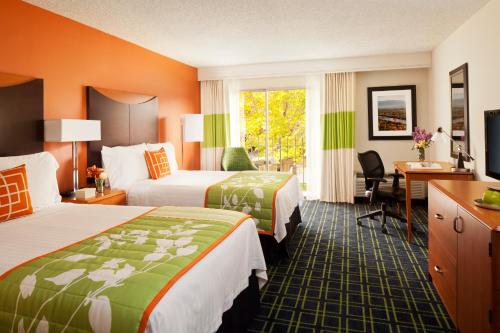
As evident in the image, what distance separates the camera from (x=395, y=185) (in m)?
4.84

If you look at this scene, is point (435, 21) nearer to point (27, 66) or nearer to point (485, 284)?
point (485, 284)

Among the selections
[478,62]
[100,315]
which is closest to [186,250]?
[100,315]

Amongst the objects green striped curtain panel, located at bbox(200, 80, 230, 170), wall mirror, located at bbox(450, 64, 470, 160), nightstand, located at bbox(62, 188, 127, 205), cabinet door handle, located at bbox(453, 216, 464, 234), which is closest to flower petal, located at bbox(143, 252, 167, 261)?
cabinet door handle, located at bbox(453, 216, 464, 234)

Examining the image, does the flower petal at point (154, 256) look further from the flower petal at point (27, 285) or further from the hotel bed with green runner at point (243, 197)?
the hotel bed with green runner at point (243, 197)

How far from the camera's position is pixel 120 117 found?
4699 mm

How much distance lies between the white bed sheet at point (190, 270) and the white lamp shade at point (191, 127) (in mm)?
3047

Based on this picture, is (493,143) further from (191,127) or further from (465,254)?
(191,127)

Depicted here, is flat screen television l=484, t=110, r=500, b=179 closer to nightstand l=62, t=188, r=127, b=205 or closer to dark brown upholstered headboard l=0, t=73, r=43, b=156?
nightstand l=62, t=188, r=127, b=205

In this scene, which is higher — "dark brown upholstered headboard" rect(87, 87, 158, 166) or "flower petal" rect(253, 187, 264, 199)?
"dark brown upholstered headboard" rect(87, 87, 158, 166)

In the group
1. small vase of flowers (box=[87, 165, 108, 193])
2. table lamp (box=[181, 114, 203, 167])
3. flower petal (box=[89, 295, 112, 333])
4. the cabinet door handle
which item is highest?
table lamp (box=[181, 114, 203, 167])

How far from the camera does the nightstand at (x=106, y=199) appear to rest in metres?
3.51

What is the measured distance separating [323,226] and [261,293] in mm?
2197

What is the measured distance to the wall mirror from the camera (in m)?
4.25

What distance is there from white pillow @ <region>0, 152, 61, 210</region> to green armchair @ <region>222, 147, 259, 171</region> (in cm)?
330
